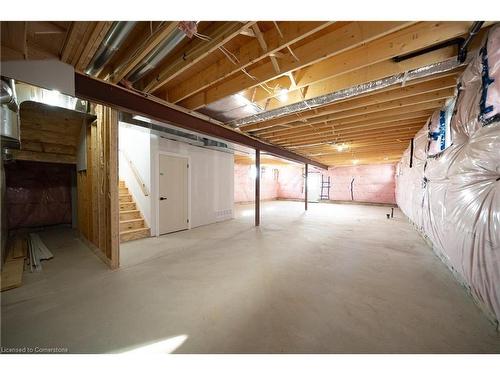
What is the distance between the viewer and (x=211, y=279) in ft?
6.81

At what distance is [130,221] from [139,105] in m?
2.46

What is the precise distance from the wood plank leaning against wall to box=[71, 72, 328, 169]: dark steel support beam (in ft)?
0.98

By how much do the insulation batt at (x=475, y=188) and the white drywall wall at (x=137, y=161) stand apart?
4.47 m

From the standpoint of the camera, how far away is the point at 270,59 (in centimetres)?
191

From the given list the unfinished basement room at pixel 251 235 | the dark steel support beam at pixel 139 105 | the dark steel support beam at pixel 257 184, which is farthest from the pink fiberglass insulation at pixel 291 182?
the dark steel support beam at pixel 139 105

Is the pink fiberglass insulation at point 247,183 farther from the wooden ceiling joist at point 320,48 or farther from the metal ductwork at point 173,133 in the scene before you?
the wooden ceiling joist at point 320,48

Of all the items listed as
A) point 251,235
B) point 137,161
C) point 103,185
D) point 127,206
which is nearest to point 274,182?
point 251,235

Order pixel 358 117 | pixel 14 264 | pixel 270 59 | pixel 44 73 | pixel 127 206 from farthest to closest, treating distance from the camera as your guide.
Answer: pixel 127 206 → pixel 358 117 → pixel 14 264 → pixel 270 59 → pixel 44 73

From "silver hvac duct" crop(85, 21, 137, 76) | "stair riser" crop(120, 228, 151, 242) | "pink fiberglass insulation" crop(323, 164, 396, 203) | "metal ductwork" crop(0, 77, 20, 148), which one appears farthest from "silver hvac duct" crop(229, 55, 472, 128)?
"pink fiberglass insulation" crop(323, 164, 396, 203)

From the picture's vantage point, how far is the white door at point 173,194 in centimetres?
401

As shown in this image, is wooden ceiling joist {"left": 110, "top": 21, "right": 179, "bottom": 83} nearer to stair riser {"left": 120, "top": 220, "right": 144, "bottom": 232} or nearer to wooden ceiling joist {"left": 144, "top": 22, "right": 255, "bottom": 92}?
wooden ceiling joist {"left": 144, "top": 22, "right": 255, "bottom": 92}

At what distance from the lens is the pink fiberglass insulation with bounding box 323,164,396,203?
8.87 meters

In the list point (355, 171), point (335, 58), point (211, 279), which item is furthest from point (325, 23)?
point (355, 171)

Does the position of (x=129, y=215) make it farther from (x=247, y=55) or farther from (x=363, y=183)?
(x=363, y=183)
